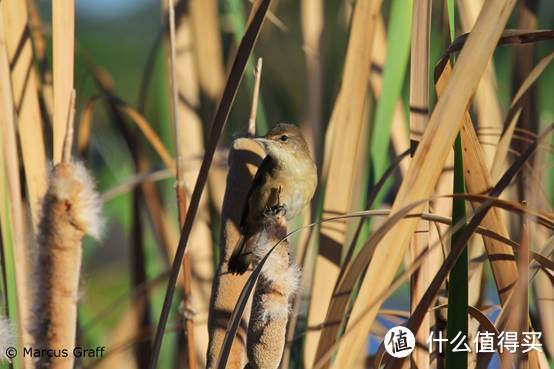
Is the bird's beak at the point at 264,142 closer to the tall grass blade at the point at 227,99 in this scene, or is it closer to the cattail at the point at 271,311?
the cattail at the point at 271,311

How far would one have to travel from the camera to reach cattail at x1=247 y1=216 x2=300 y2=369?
953mm

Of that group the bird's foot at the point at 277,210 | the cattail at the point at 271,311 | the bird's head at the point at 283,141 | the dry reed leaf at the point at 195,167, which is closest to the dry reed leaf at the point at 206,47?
the dry reed leaf at the point at 195,167

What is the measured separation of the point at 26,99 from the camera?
108 centimetres

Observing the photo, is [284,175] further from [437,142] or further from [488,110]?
[437,142]

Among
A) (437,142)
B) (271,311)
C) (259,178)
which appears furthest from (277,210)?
(437,142)

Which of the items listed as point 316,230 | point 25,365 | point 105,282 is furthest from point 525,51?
point 105,282

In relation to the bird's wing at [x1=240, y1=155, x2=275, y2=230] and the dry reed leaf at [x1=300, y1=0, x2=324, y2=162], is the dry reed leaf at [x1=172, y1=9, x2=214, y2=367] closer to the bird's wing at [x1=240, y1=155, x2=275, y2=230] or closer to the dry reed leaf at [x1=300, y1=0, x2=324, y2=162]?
the bird's wing at [x1=240, y1=155, x2=275, y2=230]

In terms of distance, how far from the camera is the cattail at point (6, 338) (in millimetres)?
968

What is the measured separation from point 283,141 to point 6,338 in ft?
2.25

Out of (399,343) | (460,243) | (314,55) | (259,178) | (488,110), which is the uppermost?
(314,55)

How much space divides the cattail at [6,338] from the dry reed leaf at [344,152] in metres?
0.42

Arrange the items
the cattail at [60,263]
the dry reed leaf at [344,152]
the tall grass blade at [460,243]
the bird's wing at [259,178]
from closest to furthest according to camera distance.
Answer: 1. the tall grass blade at [460,243]
2. the cattail at [60,263]
3. the dry reed leaf at [344,152]
4. the bird's wing at [259,178]

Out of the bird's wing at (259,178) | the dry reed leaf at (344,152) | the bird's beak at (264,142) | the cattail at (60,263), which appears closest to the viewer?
the cattail at (60,263)

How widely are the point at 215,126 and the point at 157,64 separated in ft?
2.54
